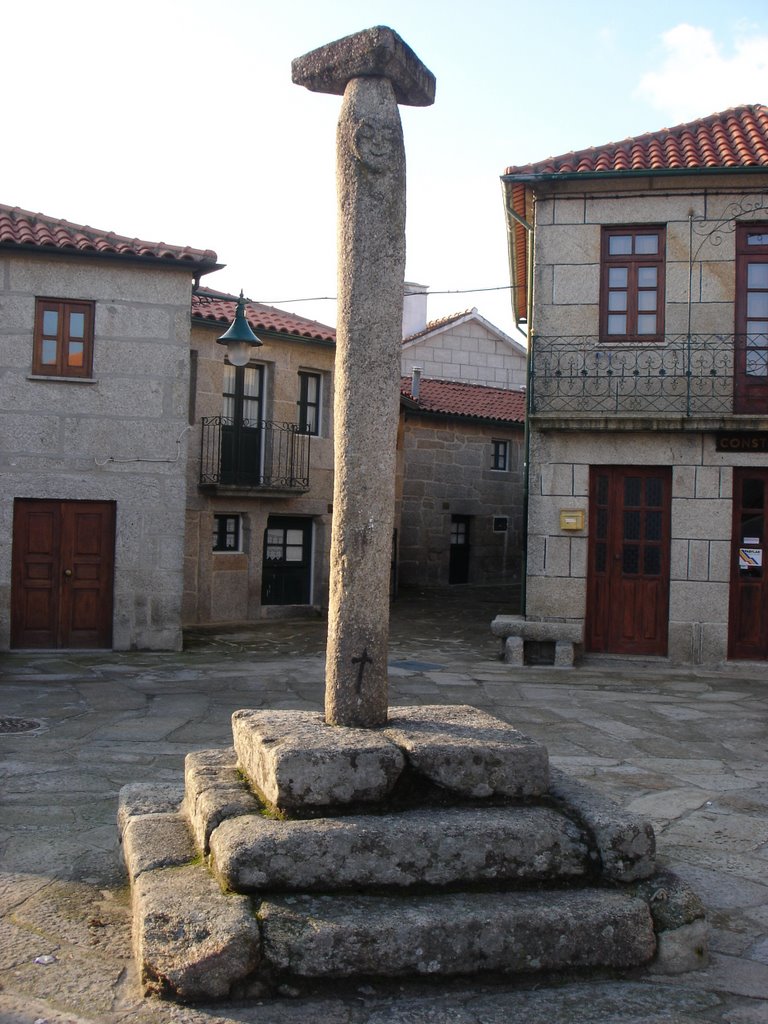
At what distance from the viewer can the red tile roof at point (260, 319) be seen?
16.4 metres

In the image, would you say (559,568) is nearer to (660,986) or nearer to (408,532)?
(660,986)

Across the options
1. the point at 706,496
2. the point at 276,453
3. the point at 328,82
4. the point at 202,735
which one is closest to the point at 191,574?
the point at 276,453

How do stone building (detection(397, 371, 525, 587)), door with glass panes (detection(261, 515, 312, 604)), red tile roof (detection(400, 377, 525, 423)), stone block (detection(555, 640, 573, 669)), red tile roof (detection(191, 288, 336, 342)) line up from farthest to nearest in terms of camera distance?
red tile roof (detection(400, 377, 525, 423)), stone building (detection(397, 371, 525, 587)), door with glass panes (detection(261, 515, 312, 604)), red tile roof (detection(191, 288, 336, 342)), stone block (detection(555, 640, 573, 669))

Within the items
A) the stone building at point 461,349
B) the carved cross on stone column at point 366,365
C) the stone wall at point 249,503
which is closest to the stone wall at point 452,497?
the stone building at point 461,349

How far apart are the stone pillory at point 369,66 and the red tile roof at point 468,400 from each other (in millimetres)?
18022

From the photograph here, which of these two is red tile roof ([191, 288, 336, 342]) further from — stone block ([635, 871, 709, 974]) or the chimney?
stone block ([635, 871, 709, 974])

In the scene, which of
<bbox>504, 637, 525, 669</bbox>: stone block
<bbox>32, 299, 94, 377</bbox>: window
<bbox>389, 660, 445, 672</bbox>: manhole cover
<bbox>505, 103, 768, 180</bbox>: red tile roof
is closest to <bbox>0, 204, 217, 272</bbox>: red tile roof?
<bbox>32, 299, 94, 377</bbox>: window

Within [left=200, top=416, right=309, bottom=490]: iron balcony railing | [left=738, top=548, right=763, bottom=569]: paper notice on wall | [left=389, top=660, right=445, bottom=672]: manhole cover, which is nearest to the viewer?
[left=389, top=660, right=445, bottom=672]: manhole cover

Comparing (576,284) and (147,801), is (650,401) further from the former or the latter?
(147,801)

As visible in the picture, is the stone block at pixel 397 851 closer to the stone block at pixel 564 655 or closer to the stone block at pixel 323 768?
the stone block at pixel 323 768

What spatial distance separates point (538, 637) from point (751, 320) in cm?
430

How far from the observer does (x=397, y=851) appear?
142 inches

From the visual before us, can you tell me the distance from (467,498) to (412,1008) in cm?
2091

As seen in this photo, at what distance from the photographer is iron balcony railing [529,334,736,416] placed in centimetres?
1169
